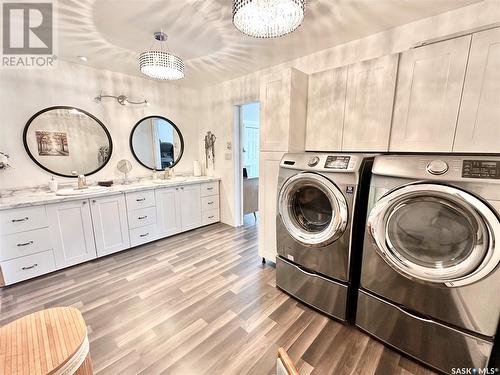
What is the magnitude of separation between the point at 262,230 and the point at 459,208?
1741mm

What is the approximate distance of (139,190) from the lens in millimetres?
2996

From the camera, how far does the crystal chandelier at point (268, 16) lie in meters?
1.26

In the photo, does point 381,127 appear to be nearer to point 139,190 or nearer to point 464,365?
point 464,365

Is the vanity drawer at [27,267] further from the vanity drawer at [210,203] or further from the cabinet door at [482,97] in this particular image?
the cabinet door at [482,97]

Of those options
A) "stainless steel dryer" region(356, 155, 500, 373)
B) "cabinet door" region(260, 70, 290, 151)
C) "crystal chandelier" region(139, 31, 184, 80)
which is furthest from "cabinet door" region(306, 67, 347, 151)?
"crystal chandelier" region(139, 31, 184, 80)

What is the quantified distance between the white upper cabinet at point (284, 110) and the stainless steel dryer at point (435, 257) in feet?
3.16

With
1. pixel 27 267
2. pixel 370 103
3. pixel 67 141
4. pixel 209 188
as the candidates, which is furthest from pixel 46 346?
pixel 209 188

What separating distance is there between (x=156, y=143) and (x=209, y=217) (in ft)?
5.04

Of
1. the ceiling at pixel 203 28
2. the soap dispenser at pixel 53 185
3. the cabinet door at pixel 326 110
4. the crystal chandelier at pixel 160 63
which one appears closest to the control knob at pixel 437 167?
the cabinet door at pixel 326 110

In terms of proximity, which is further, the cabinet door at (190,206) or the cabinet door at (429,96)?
the cabinet door at (190,206)

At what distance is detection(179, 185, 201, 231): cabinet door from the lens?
3.52 metres

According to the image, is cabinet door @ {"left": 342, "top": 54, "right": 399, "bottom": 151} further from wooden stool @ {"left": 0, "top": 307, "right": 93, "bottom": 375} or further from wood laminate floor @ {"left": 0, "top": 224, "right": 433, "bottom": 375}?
wooden stool @ {"left": 0, "top": 307, "right": 93, "bottom": 375}

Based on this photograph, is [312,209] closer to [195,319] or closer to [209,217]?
[195,319]

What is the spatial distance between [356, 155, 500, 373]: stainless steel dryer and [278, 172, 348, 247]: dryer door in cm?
22
